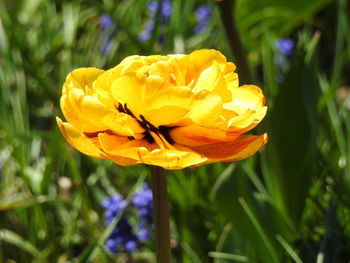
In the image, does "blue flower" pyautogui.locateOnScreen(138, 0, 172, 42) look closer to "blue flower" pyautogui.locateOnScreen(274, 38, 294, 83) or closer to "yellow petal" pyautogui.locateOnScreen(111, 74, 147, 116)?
"blue flower" pyautogui.locateOnScreen(274, 38, 294, 83)

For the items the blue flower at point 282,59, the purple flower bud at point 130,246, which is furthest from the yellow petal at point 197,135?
the blue flower at point 282,59

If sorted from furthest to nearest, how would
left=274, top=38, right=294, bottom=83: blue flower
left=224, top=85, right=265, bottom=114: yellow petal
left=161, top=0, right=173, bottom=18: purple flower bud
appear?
left=161, top=0, right=173, bottom=18: purple flower bud, left=274, top=38, right=294, bottom=83: blue flower, left=224, top=85, right=265, bottom=114: yellow petal

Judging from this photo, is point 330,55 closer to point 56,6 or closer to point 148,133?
point 56,6

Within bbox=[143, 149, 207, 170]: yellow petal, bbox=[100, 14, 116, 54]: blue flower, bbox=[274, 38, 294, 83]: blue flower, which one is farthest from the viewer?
bbox=[100, 14, 116, 54]: blue flower

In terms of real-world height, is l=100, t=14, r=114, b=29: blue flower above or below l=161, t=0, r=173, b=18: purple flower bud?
below

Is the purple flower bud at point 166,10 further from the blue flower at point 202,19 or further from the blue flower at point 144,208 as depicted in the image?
the blue flower at point 144,208

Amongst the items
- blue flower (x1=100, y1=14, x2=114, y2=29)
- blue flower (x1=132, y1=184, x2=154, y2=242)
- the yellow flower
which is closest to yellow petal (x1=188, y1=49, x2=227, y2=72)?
the yellow flower

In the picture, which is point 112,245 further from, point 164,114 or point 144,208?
point 164,114
